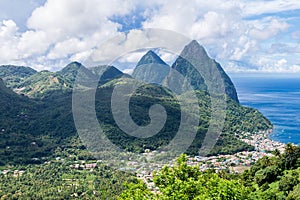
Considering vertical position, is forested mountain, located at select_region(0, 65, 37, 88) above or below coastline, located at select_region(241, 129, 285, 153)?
above

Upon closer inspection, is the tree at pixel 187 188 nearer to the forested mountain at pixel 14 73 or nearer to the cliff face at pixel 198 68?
the cliff face at pixel 198 68

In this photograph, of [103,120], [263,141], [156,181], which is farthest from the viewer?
[263,141]

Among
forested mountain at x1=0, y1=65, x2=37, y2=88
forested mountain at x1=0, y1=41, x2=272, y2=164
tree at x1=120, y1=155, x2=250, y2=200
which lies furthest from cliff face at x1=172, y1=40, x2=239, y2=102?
tree at x1=120, y1=155, x2=250, y2=200

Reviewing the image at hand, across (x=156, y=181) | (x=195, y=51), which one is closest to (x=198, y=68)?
(x=195, y=51)

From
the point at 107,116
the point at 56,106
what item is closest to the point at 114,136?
the point at 107,116

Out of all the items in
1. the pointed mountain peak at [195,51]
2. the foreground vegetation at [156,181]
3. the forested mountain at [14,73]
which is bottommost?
the foreground vegetation at [156,181]

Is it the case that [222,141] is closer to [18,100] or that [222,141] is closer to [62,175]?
[62,175]

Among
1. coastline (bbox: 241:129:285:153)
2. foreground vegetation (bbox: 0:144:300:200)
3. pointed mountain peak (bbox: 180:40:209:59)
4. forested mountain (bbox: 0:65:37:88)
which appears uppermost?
pointed mountain peak (bbox: 180:40:209:59)

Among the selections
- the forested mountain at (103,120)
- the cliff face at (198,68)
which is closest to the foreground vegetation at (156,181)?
the forested mountain at (103,120)

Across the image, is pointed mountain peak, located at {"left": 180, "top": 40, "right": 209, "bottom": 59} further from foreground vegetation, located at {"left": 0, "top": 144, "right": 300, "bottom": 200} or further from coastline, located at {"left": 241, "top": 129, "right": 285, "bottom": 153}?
foreground vegetation, located at {"left": 0, "top": 144, "right": 300, "bottom": 200}

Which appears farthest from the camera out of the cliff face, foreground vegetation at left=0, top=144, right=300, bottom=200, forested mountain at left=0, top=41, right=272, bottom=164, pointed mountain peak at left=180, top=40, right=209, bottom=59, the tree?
pointed mountain peak at left=180, top=40, right=209, bottom=59

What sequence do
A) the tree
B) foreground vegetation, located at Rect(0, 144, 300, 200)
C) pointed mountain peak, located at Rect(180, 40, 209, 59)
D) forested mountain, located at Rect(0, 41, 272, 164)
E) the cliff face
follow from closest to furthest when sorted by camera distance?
the tree → foreground vegetation, located at Rect(0, 144, 300, 200) → forested mountain, located at Rect(0, 41, 272, 164) → the cliff face → pointed mountain peak, located at Rect(180, 40, 209, 59)

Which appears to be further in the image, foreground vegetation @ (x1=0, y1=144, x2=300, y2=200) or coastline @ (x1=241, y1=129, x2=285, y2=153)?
coastline @ (x1=241, y1=129, x2=285, y2=153)

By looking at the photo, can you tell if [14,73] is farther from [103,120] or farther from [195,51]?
[103,120]
